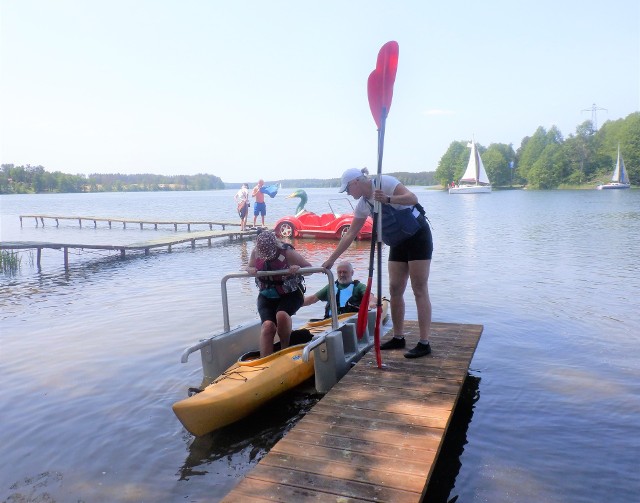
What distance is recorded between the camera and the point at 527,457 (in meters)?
4.99

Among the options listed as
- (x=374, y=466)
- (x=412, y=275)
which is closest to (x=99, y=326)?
(x=412, y=275)

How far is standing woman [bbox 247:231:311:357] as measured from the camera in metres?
6.19

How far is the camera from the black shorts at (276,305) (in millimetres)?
6296

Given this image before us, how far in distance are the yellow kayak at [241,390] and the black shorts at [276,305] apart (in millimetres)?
431

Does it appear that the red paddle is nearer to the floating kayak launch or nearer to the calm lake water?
the floating kayak launch

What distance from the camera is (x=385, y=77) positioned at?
5898 mm

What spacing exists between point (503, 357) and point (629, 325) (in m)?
3.05

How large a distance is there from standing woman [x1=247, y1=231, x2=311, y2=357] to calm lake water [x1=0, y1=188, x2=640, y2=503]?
762mm

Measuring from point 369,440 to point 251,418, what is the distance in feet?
7.01

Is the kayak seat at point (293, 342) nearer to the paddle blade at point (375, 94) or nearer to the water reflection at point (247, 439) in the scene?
the water reflection at point (247, 439)

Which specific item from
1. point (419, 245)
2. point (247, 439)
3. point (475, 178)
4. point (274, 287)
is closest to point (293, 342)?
point (274, 287)

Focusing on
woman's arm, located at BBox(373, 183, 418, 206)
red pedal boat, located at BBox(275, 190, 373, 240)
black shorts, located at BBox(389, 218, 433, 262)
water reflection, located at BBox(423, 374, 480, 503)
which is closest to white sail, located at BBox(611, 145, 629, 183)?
red pedal boat, located at BBox(275, 190, 373, 240)

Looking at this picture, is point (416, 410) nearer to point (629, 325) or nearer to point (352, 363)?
point (352, 363)

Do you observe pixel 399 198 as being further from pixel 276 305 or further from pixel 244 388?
pixel 244 388
